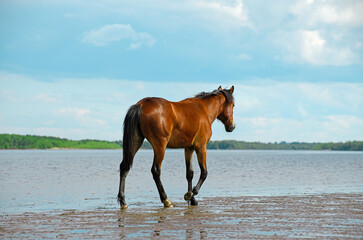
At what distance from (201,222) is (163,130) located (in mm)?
2807

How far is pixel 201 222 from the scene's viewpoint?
8.23 meters

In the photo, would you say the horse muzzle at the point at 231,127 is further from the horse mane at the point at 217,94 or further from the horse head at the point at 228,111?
the horse mane at the point at 217,94

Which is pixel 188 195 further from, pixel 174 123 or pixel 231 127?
pixel 231 127

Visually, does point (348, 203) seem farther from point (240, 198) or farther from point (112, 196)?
point (112, 196)

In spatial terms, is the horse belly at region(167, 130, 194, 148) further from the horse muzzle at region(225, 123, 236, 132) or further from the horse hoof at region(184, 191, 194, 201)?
the horse muzzle at region(225, 123, 236, 132)

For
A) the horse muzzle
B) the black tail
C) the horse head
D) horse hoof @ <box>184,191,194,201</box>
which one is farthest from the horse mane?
horse hoof @ <box>184,191,194,201</box>

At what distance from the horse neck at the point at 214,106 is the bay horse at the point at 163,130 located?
0.12 meters

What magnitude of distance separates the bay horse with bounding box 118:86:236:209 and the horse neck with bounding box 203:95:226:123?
0.12 metres

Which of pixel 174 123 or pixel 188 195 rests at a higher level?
pixel 174 123

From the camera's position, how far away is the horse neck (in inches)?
483

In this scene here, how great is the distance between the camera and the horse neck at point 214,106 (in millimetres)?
12273

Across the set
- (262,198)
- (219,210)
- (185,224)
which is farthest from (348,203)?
(185,224)

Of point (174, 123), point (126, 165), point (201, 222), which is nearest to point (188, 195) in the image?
point (126, 165)

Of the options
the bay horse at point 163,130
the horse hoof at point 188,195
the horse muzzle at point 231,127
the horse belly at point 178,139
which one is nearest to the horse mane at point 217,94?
the bay horse at point 163,130
